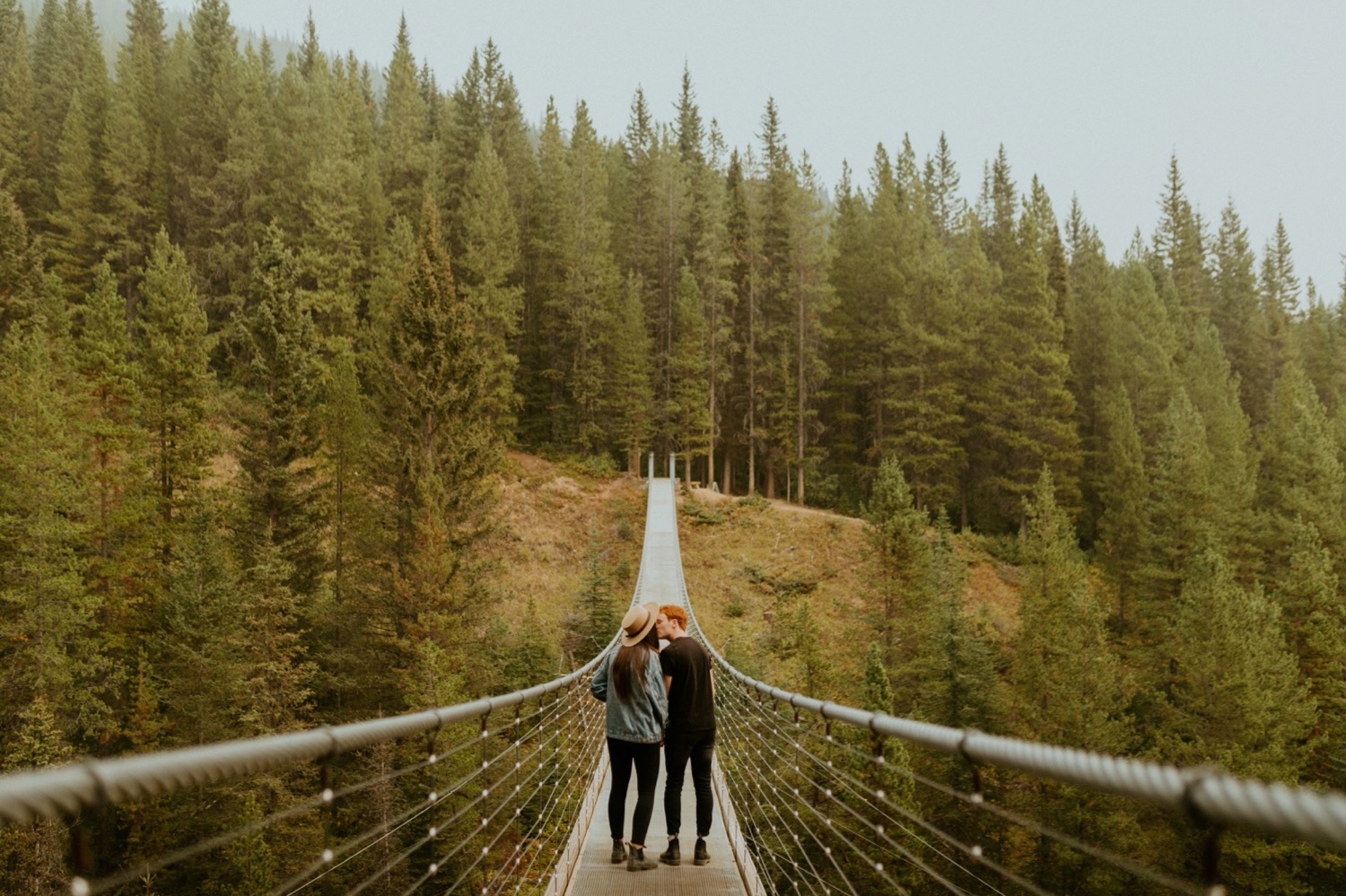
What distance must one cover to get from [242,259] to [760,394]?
854 inches

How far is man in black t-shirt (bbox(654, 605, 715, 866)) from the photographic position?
17.5 ft

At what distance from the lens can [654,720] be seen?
16.8ft

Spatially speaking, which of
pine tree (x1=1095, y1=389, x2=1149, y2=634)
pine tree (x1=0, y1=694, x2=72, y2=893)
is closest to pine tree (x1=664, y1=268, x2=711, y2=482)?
pine tree (x1=1095, y1=389, x2=1149, y2=634)

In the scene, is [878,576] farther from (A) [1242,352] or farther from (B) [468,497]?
(A) [1242,352]

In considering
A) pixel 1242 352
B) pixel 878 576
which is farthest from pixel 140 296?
pixel 1242 352

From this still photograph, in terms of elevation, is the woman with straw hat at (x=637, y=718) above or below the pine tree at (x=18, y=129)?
below

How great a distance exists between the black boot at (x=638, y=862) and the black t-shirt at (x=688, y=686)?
0.73 metres

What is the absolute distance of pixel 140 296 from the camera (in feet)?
114

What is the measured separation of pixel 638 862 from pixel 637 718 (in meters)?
0.90

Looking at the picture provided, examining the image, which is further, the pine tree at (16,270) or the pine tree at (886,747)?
the pine tree at (16,270)

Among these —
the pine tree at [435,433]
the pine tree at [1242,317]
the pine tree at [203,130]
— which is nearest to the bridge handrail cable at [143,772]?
the pine tree at [435,433]

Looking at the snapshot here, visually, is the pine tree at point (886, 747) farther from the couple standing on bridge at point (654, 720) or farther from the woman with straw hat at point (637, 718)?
the woman with straw hat at point (637, 718)

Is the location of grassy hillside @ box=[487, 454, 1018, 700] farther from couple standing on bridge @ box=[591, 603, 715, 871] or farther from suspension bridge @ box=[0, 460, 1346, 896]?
couple standing on bridge @ box=[591, 603, 715, 871]

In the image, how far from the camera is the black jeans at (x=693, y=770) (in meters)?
5.35
